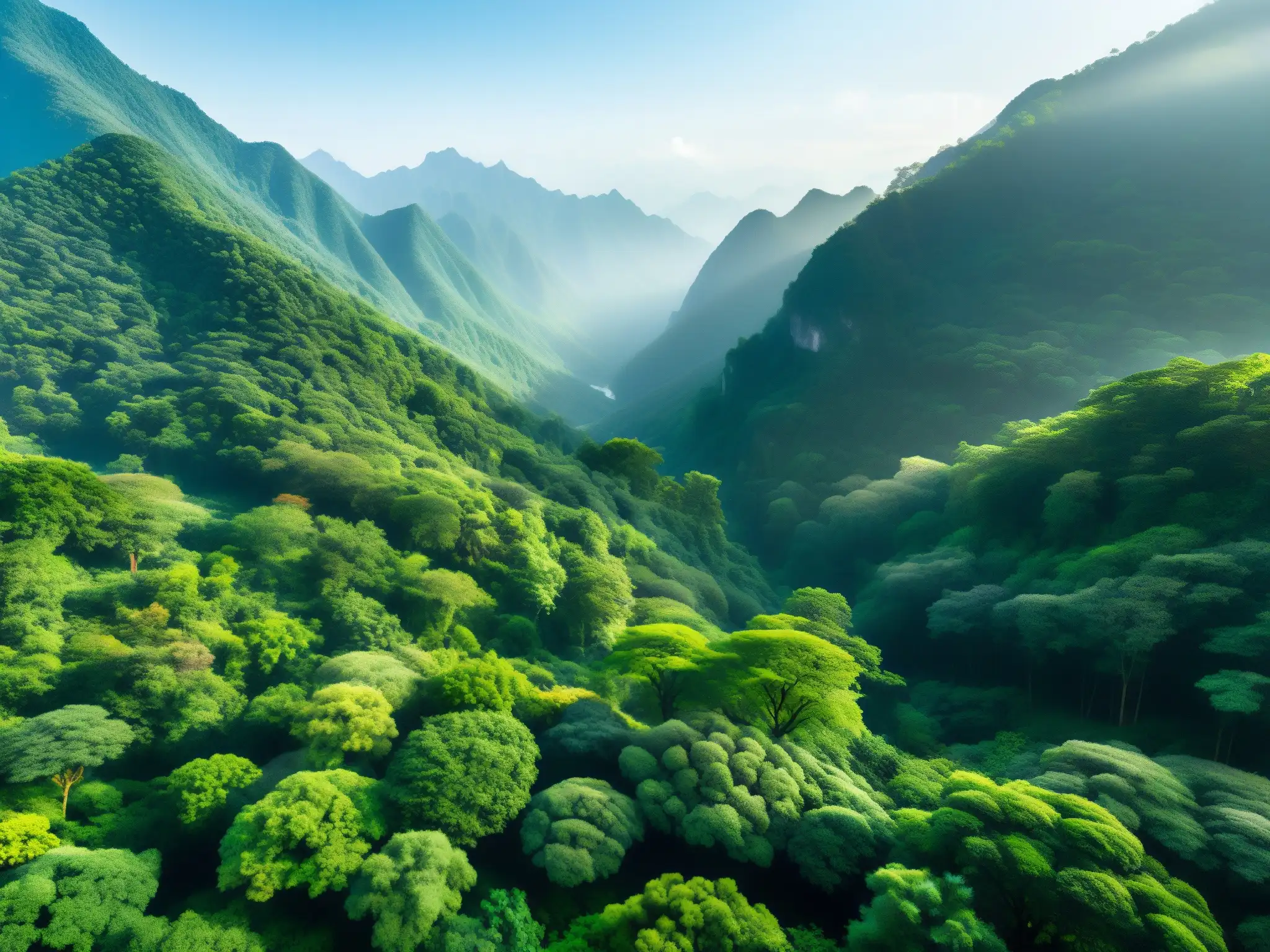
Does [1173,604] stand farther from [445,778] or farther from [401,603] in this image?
[401,603]

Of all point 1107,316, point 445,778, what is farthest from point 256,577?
point 1107,316

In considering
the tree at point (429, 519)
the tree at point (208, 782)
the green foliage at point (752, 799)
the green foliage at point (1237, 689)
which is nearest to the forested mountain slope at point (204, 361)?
the tree at point (429, 519)

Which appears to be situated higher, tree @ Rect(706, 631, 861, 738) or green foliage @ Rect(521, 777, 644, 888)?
tree @ Rect(706, 631, 861, 738)

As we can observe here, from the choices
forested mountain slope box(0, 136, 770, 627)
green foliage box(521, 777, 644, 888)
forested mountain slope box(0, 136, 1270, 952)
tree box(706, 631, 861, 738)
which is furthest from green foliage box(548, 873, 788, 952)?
forested mountain slope box(0, 136, 770, 627)

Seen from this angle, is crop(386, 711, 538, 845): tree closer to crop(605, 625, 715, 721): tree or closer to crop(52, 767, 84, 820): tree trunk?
crop(605, 625, 715, 721): tree

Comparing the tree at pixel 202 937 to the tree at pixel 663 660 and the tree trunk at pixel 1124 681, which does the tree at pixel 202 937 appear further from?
the tree trunk at pixel 1124 681

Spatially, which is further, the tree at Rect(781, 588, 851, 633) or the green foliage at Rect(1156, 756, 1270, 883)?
the tree at Rect(781, 588, 851, 633)
